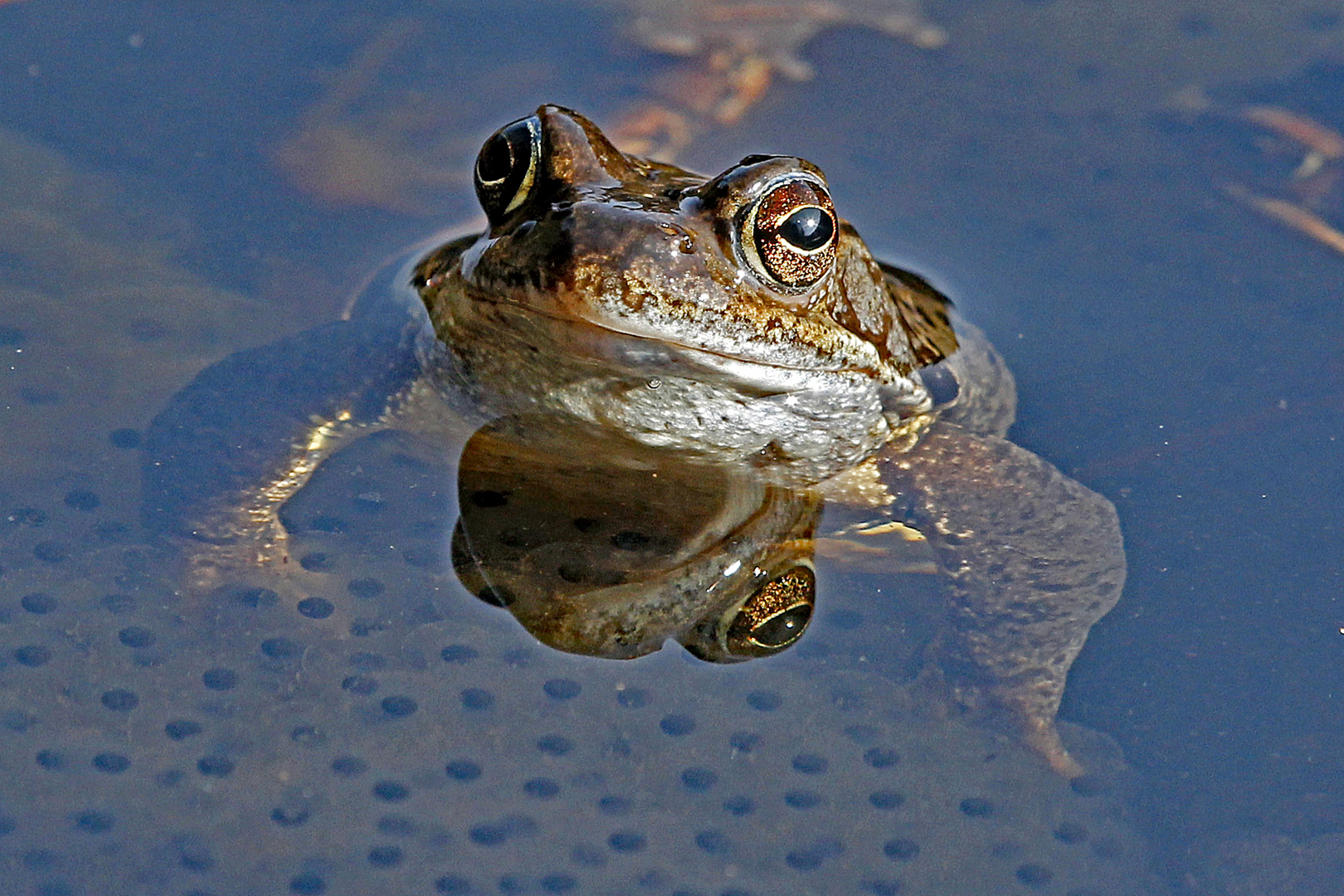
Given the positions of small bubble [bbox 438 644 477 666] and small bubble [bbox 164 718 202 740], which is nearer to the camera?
small bubble [bbox 164 718 202 740]

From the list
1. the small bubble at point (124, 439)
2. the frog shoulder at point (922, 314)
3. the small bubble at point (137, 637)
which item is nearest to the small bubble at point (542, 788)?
the small bubble at point (137, 637)

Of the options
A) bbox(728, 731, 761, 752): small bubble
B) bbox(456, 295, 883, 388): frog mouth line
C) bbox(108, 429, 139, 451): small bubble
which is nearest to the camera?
bbox(728, 731, 761, 752): small bubble

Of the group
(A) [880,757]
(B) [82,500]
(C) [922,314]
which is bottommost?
(A) [880,757]

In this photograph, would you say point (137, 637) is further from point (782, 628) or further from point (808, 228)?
point (808, 228)

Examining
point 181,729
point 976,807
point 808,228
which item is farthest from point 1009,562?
point 181,729

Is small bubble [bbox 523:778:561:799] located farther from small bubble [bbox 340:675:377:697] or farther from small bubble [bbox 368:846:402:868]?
small bubble [bbox 340:675:377:697]

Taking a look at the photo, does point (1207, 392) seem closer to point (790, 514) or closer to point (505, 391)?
point (790, 514)

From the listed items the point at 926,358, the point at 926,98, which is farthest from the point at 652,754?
the point at 926,98

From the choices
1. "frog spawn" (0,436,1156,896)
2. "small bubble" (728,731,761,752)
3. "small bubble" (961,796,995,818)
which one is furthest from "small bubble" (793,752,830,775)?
"small bubble" (961,796,995,818)
